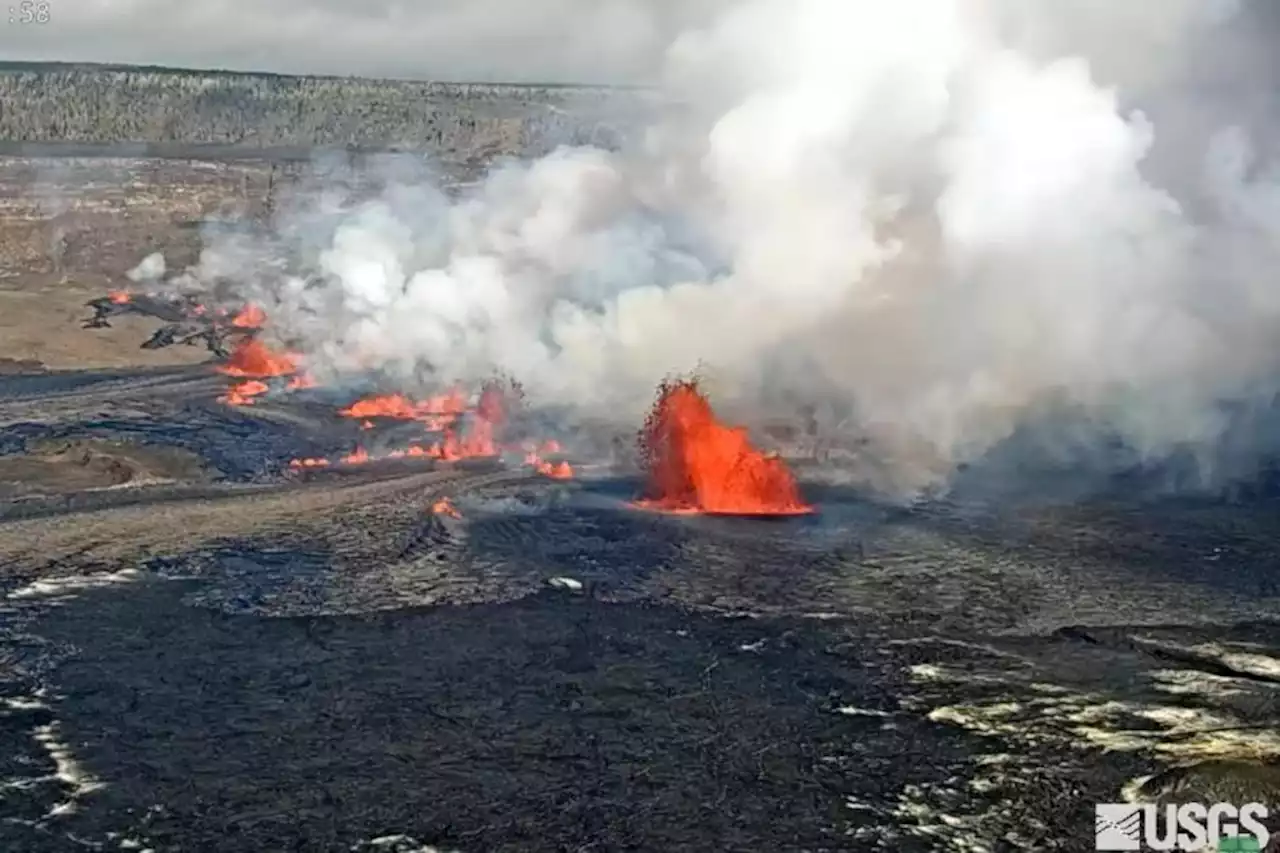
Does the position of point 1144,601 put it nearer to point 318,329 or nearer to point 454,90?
point 318,329

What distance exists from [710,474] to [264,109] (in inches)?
5937

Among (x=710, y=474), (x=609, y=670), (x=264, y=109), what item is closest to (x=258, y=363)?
(x=710, y=474)

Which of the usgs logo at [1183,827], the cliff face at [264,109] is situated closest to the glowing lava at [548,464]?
the usgs logo at [1183,827]

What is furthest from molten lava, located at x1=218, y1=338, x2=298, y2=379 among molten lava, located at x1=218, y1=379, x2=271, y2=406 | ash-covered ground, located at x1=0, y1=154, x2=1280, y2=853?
ash-covered ground, located at x1=0, y1=154, x2=1280, y2=853

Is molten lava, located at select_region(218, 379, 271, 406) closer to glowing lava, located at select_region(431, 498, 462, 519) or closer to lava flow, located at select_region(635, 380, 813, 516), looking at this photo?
glowing lava, located at select_region(431, 498, 462, 519)

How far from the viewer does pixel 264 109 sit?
169750 millimetres

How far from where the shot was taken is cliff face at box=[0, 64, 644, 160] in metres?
150

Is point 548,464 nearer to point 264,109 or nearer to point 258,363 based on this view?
point 258,363

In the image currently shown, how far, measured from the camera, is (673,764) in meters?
16.8

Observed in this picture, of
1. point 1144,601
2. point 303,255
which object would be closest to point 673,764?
point 1144,601

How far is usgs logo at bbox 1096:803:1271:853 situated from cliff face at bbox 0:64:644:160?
410 feet

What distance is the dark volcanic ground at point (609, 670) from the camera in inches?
609

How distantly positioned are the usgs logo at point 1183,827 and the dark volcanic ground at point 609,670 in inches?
13.2

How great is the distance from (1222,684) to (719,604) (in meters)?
7.57
